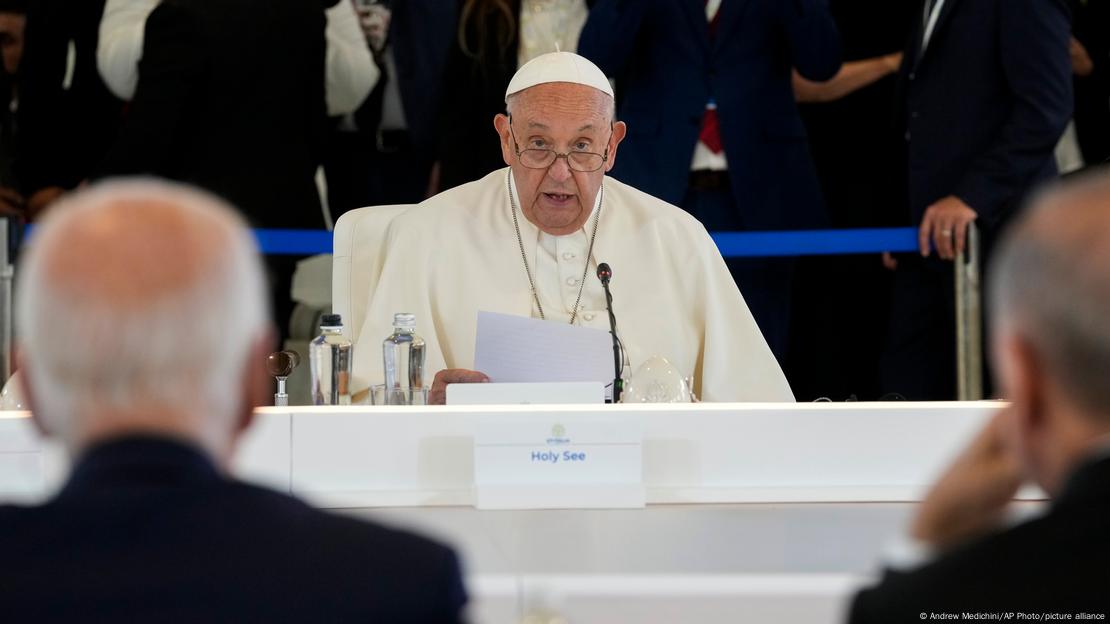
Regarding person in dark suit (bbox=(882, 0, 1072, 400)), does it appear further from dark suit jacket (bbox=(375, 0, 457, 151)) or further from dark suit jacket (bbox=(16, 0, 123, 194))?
dark suit jacket (bbox=(16, 0, 123, 194))

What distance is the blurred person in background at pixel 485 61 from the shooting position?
5156mm

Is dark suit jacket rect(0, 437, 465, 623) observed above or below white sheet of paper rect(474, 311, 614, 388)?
below

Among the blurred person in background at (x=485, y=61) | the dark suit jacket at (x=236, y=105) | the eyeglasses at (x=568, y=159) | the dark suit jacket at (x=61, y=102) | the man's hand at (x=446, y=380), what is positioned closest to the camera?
the man's hand at (x=446, y=380)

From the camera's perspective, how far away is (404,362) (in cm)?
312

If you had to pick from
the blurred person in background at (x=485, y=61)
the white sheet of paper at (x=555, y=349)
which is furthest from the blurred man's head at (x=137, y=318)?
the blurred person in background at (x=485, y=61)

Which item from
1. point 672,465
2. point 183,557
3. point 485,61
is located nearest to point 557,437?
point 672,465

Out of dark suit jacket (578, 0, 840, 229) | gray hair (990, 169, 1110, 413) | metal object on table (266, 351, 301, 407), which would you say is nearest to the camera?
gray hair (990, 169, 1110, 413)

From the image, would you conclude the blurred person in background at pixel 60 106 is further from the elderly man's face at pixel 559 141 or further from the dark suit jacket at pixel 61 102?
the elderly man's face at pixel 559 141

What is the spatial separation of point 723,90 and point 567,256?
128 centimetres

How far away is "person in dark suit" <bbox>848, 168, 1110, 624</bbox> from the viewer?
46.5 inches

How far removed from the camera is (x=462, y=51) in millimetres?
5250

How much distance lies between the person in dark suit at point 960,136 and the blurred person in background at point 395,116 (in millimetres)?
1659

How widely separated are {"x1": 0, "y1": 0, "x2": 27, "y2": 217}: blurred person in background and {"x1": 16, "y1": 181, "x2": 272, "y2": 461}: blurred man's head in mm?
4086

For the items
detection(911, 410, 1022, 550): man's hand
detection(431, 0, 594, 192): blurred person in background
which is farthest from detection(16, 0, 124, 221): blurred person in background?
detection(911, 410, 1022, 550): man's hand
